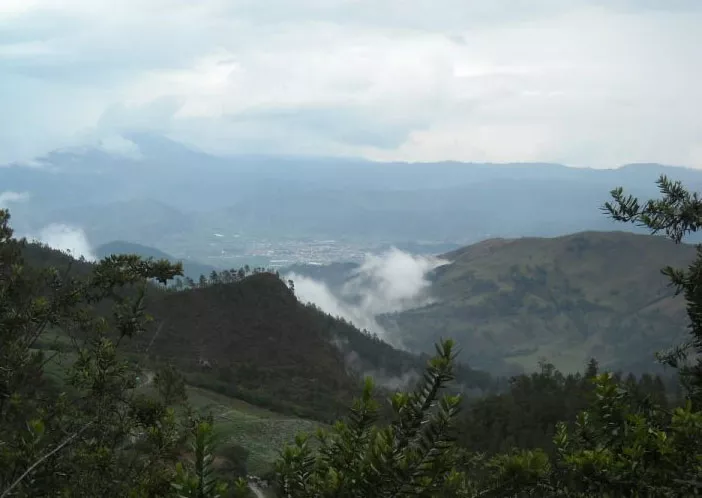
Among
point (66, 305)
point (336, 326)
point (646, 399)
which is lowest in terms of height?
point (336, 326)

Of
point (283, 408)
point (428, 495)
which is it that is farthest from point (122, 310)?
point (283, 408)

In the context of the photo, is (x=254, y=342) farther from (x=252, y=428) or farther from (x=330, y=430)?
(x=330, y=430)

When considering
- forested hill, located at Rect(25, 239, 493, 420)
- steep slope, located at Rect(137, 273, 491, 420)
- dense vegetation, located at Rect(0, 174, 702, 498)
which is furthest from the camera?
steep slope, located at Rect(137, 273, 491, 420)

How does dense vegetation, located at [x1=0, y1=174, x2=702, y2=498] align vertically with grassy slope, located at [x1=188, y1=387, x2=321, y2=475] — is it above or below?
above

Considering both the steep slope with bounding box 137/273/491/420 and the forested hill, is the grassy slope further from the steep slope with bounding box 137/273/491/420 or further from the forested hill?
the steep slope with bounding box 137/273/491/420

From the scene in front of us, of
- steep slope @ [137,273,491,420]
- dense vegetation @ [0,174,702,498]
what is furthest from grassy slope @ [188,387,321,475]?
dense vegetation @ [0,174,702,498]

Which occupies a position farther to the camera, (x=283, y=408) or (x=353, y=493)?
(x=283, y=408)

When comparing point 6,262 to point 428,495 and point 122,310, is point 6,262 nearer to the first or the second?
point 122,310

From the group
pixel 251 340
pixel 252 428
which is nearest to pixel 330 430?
pixel 252 428

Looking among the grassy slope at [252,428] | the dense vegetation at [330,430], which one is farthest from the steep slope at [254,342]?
the dense vegetation at [330,430]
